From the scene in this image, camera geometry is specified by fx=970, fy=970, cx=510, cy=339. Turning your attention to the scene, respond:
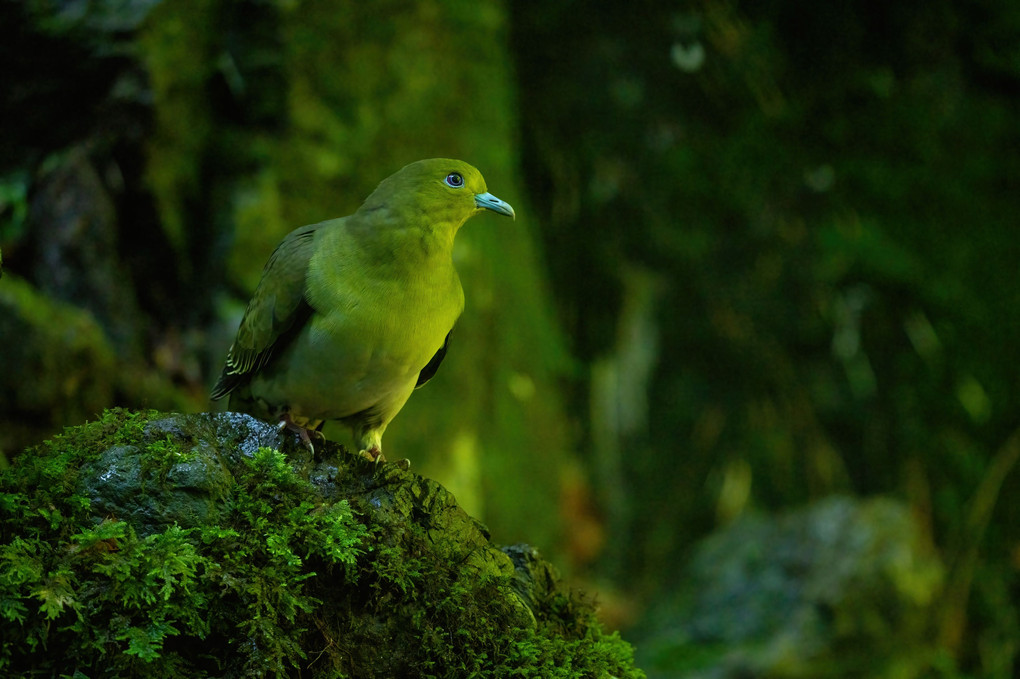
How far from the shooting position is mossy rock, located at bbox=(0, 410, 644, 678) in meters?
2.43

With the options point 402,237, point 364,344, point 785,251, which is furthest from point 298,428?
point 785,251

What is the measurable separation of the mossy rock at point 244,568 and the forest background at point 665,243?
147 inches

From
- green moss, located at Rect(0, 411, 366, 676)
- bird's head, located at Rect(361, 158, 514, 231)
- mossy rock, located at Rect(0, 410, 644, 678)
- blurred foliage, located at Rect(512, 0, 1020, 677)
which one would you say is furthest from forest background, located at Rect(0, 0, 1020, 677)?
green moss, located at Rect(0, 411, 366, 676)

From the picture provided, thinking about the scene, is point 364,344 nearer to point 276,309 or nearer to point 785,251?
point 276,309

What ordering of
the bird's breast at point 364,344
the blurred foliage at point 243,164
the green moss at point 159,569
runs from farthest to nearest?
the blurred foliage at point 243,164
the bird's breast at point 364,344
the green moss at point 159,569

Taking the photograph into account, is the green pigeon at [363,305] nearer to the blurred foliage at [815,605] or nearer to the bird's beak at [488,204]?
the bird's beak at [488,204]

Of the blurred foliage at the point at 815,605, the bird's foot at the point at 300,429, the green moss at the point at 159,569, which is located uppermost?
the green moss at the point at 159,569

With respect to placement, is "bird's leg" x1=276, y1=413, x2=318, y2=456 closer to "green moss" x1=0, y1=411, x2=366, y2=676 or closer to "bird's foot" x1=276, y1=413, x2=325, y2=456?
"bird's foot" x1=276, y1=413, x2=325, y2=456

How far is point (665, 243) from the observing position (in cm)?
938

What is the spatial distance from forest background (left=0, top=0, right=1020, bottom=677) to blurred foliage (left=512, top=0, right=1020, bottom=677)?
2cm

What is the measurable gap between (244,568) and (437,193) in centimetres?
183

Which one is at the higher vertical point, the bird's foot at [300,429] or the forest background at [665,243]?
the bird's foot at [300,429]

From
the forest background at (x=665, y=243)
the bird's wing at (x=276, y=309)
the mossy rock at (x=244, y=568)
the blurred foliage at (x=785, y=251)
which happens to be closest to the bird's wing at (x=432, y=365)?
the bird's wing at (x=276, y=309)

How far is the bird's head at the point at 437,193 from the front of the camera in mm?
3832
